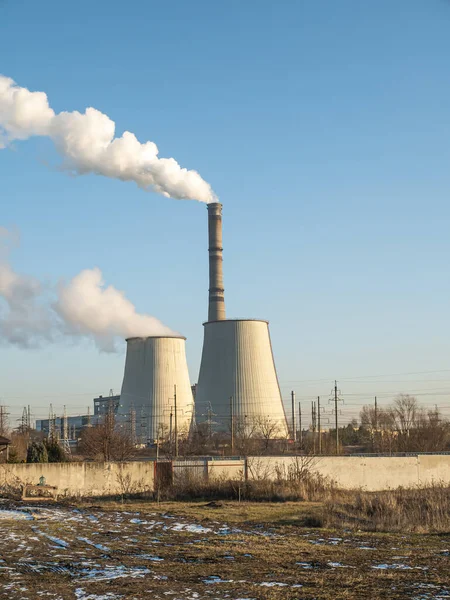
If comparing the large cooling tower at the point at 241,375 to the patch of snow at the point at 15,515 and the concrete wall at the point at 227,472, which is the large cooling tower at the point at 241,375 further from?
the patch of snow at the point at 15,515

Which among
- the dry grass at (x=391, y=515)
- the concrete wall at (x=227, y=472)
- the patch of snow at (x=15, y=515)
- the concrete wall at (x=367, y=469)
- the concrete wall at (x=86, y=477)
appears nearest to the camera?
the dry grass at (x=391, y=515)

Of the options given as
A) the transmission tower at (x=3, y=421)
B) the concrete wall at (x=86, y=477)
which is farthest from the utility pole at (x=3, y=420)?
the concrete wall at (x=86, y=477)

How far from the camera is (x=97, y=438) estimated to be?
35344mm

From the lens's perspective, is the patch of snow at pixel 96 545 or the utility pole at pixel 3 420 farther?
the utility pole at pixel 3 420

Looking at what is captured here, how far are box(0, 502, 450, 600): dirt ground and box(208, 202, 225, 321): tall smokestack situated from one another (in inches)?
1549

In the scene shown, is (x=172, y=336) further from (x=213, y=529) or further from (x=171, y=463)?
(x=213, y=529)

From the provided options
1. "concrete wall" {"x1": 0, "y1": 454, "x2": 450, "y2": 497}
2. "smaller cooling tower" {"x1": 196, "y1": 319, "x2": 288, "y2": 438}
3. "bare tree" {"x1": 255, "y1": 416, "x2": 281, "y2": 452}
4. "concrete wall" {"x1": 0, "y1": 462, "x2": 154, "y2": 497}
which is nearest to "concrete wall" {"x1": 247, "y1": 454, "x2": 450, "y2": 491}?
"concrete wall" {"x1": 0, "y1": 454, "x2": 450, "y2": 497}

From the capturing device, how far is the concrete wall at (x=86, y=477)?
2097 centimetres

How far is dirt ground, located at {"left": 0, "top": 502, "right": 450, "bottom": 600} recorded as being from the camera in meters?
7.71

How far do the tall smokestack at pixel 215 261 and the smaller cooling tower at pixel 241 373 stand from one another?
27.0ft

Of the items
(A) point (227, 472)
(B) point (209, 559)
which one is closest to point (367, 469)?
(A) point (227, 472)

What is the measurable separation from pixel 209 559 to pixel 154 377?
35.1 metres

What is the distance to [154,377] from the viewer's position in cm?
4456

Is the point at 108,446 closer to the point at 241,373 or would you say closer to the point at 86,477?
the point at 86,477
